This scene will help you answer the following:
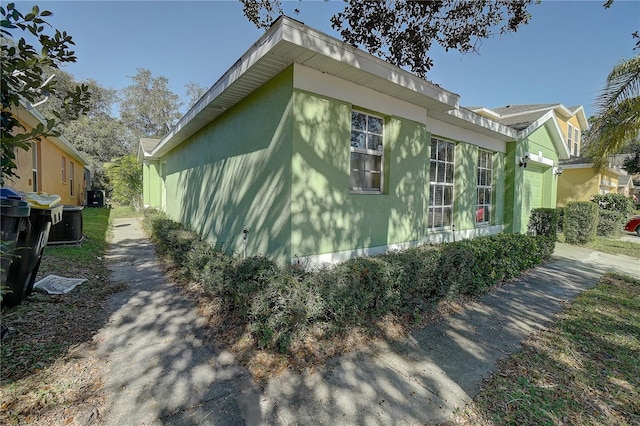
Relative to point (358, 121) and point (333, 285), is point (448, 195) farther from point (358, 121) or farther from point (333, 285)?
point (333, 285)

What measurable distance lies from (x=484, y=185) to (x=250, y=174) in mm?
7594

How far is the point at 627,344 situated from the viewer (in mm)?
3887

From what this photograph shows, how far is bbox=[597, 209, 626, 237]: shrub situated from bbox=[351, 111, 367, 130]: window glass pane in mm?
15550

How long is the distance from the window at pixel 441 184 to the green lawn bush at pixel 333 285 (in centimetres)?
176

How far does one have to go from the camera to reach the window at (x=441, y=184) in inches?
294

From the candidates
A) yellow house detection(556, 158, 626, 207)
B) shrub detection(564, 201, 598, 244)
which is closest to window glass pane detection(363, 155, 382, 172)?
shrub detection(564, 201, 598, 244)

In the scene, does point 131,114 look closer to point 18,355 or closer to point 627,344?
point 18,355

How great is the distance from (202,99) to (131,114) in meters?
41.1

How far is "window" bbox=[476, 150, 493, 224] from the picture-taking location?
9.12m

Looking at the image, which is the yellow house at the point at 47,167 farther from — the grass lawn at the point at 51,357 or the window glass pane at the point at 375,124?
the window glass pane at the point at 375,124

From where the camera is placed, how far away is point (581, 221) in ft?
37.8

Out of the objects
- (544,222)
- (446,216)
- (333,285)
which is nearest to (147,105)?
(446,216)

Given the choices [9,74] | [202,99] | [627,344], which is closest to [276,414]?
[9,74]

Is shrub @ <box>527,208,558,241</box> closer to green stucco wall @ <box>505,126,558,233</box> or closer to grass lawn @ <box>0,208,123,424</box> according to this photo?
green stucco wall @ <box>505,126,558,233</box>
